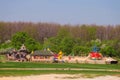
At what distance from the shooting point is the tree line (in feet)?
305

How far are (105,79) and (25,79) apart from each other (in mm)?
7429

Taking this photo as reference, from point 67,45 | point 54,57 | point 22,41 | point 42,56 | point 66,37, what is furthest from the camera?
point 22,41

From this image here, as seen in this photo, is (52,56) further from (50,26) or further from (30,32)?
(50,26)

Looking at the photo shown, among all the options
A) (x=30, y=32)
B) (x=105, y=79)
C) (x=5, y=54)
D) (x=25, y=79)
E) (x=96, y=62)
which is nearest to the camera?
(x=25, y=79)

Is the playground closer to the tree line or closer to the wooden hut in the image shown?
the wooden hut

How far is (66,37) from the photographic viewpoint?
9606 centimetres

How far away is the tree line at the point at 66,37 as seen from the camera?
305 ft

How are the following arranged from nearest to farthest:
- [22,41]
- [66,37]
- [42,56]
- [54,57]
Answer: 1. [54,57]
2. [42,56]
3. [66,37]
4. [22,41]

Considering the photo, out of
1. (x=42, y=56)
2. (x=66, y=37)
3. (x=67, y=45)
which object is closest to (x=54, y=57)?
(x=42, y=56)

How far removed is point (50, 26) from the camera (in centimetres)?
14188

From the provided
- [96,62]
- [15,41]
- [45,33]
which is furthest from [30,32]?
[96,62]

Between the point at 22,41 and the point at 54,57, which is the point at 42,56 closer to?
the point at 54,57

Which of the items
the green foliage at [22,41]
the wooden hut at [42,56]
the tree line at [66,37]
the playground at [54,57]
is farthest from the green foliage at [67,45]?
the wooden hut at [42,56]

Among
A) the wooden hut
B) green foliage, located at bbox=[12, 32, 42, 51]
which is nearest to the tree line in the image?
green foliage, located at bbox=[12, 32, 42, 51]
